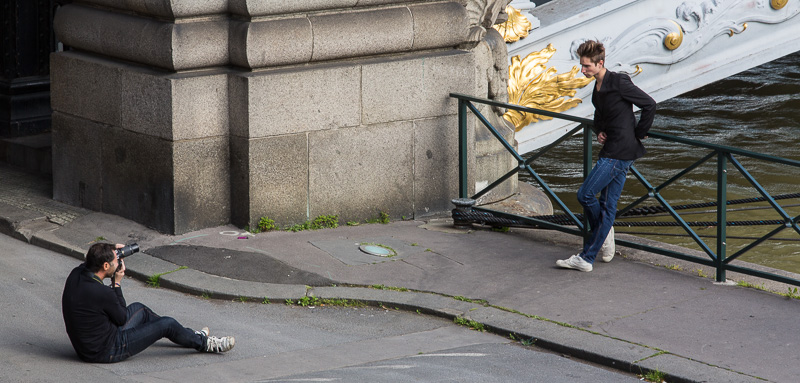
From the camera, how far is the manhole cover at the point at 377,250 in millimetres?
8633

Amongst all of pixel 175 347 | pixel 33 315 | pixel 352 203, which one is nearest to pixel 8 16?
pixel 352 203

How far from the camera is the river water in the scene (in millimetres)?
11297

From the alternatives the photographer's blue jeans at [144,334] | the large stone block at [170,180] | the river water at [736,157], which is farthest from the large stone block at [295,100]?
the river water at [736,157]

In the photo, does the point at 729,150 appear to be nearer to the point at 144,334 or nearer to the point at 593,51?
the point at 593,51

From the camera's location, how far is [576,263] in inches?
324

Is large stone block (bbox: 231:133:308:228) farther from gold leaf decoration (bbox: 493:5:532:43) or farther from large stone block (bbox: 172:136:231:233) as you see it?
A: gold leaf decoration (bbox: 493:5:532:43)

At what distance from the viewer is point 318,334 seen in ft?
23.2

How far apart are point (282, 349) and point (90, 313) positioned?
119 cm

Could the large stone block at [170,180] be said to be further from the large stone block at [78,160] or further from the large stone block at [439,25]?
the large stone block at [439,25]

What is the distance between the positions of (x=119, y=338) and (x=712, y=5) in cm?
942

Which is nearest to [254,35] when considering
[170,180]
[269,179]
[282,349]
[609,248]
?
[269,179]

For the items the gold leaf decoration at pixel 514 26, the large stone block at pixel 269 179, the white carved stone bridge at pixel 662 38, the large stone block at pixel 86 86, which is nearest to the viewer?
the large stone block at pixel 269 179

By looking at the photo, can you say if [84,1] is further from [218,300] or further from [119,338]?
[119,338]

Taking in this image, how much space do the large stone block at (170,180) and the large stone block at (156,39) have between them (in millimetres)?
634
